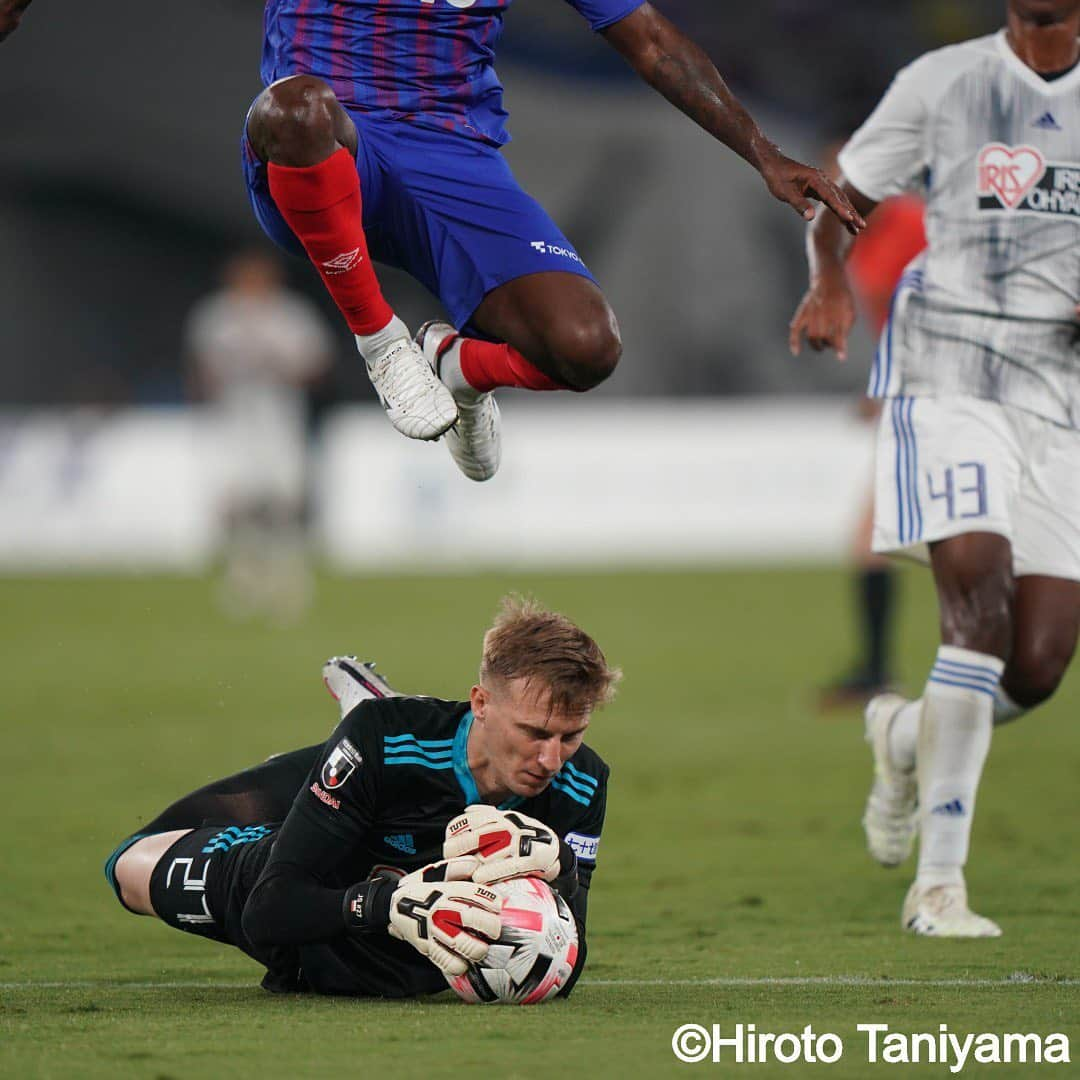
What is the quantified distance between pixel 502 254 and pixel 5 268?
19.6 m

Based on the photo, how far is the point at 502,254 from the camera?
15.8ft

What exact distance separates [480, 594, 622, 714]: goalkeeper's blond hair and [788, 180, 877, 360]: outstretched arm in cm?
171

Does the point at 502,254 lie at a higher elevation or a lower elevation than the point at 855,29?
lower

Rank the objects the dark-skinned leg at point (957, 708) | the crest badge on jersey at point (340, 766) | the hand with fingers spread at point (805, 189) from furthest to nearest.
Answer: the dark-skinned leg at point (957, 708)
the hand with fingers spread at point (805, 189)
the crest badge on jersey at point (340, 766)

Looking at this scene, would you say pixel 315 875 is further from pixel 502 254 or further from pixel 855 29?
pixel 855 29

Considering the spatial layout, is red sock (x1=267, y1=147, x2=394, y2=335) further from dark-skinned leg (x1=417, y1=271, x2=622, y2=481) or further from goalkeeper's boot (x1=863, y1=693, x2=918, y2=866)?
goalkeeper's boot (x1=863, y1=693, x2=918, y2=866)

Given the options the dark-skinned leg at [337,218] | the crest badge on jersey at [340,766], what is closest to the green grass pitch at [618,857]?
the crest badge on jersey at [340,766]

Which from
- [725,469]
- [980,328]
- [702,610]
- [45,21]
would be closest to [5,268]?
[45,21]

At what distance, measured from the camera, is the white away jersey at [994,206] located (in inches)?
219

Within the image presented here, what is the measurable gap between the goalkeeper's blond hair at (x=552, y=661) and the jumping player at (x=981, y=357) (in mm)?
1631

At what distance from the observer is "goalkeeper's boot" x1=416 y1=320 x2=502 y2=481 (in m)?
5.23

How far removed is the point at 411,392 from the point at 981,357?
1.78m

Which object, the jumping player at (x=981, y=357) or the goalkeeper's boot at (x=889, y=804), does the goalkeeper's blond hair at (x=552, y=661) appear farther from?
the goalkeeper's boot at (x=889, y=804)

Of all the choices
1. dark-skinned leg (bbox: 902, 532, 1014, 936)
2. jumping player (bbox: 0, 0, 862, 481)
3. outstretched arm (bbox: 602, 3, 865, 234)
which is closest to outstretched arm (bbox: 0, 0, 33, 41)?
jumping player (bbox: 0, 0, 862, 481)
